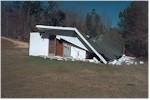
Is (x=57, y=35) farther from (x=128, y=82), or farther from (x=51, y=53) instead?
(x=128, y=82)

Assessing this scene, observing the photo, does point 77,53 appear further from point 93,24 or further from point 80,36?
point 93,24

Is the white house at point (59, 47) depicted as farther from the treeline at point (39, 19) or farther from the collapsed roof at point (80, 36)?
the treeline at point (39, 19)

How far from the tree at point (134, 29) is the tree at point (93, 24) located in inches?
528

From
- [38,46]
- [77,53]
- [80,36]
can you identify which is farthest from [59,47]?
[80,36]

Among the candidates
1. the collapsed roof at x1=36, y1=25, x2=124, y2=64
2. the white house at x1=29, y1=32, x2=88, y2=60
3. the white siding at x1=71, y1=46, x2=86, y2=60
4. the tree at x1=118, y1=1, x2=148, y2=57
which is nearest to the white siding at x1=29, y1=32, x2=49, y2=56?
the white house at x1=29, y1=32, x2=88, y2=60

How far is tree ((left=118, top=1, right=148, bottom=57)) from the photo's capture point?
86.8ft

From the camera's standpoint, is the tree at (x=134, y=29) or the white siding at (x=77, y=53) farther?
the tree at (x=134, y=29)

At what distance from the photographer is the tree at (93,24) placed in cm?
4769

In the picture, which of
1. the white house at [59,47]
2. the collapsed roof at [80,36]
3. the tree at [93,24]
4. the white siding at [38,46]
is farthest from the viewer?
the tree at [93,24]

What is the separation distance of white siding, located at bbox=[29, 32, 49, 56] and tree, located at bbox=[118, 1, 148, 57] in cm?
838

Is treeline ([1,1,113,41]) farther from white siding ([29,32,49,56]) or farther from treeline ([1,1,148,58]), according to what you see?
white siding ([29,32,49,56])

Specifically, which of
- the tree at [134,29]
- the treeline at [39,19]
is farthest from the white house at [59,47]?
the treeline at [39,19]

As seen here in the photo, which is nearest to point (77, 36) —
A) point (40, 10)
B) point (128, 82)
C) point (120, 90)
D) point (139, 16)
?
point (139, 16)

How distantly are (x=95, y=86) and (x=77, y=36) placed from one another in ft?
41.8
